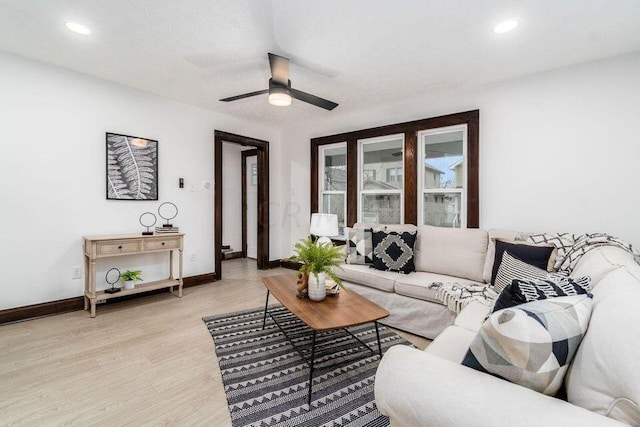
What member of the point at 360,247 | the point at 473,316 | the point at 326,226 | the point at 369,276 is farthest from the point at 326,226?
the point at 473,316

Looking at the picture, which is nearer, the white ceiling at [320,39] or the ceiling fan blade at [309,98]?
Answer: the white ceiling at [320,39]

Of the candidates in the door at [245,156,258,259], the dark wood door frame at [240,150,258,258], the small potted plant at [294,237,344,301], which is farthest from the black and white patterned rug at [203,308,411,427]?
the dark wood door frame at [240,150,258,258]

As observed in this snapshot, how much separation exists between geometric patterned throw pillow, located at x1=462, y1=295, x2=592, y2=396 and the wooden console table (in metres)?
3.46

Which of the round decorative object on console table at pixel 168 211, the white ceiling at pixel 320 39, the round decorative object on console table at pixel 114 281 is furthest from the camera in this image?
the round decorative object on console table at pixel 168 211

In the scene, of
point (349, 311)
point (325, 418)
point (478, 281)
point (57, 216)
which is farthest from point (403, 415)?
point (57, 216)

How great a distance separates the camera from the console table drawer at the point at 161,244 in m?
3.40

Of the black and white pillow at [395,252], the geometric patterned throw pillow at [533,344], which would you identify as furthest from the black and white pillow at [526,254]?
the geometric patterned throw pillow at [533,344]

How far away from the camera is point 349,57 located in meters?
2.72

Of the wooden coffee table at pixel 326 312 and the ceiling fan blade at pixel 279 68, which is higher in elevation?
the ceiling fan blade at pixel 279 68

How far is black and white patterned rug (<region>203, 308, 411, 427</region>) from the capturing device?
1.64 meters

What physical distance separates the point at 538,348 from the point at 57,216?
411 centimetres

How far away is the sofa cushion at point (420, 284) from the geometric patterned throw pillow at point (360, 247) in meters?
0.51

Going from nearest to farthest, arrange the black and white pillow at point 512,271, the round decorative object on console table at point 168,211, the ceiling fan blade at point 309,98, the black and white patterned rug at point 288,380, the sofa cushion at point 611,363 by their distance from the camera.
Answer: the sofa cushion at point 611,363, the black and white patterned rug at point 288,380, the black and white pillow at point 512,271, the ceiling fan blade at point 309,98, the round decorative object on console table at point 168,211

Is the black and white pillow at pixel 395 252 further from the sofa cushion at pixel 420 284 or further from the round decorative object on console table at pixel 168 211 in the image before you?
the round decorative object on console table at pixel 168 211
